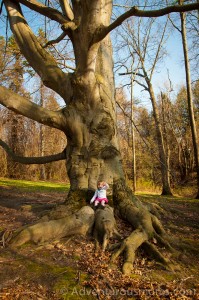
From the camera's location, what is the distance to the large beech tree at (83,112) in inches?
187

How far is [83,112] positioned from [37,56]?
1511mm

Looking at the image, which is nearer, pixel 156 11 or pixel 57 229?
pixel 156 11

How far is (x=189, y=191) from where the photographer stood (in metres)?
21.0

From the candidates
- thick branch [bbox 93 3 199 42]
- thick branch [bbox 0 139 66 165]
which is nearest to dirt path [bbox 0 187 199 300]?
thick branch [bbox 0 139 66 165]

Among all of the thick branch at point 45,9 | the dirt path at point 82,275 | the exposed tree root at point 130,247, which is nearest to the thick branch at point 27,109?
the thick branch at point 45,9

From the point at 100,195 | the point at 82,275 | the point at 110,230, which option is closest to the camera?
the point at 82,275

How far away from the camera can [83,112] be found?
217 inches

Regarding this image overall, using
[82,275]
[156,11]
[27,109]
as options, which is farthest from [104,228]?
[156,11]

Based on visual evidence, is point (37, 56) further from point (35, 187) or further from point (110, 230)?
point (35, 187)

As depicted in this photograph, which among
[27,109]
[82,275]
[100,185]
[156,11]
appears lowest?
[82,275]

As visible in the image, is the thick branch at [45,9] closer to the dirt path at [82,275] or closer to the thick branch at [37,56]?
the thick branch at [37,56]

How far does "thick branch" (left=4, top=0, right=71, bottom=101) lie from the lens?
5.46 meters

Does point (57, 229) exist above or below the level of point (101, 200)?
below

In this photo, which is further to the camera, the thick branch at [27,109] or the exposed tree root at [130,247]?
the thick branch at [27,109]
